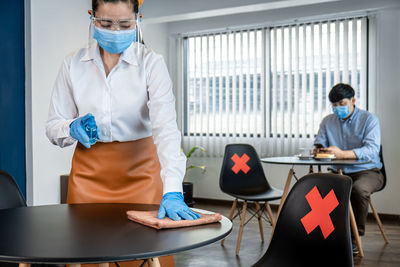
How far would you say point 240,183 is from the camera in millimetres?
3834

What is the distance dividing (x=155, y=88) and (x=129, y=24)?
10.2 inches

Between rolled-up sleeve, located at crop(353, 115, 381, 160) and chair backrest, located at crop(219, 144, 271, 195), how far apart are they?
0.89 m

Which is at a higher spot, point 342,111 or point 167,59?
point 167,59

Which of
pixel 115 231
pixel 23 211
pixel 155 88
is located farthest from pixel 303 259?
pixel 23 211

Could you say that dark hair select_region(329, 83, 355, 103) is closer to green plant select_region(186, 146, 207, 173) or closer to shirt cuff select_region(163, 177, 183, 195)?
green plant select_region(186, 146, 207, 173)

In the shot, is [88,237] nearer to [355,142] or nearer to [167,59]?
[355,142]

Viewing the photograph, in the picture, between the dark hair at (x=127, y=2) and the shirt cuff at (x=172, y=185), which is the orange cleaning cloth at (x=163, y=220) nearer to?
the shirt cuff at (x=172, y=185)

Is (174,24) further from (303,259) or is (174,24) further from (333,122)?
(303,259)

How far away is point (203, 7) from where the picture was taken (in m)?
4.69

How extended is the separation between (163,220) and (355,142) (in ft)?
10.2

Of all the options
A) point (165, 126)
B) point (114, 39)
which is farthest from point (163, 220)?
point (114, 39)

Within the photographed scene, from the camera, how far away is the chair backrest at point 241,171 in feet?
12.5

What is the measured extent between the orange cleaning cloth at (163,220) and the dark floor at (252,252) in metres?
1.98

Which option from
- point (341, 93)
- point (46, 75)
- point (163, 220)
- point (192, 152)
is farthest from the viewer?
point (192, 152)
